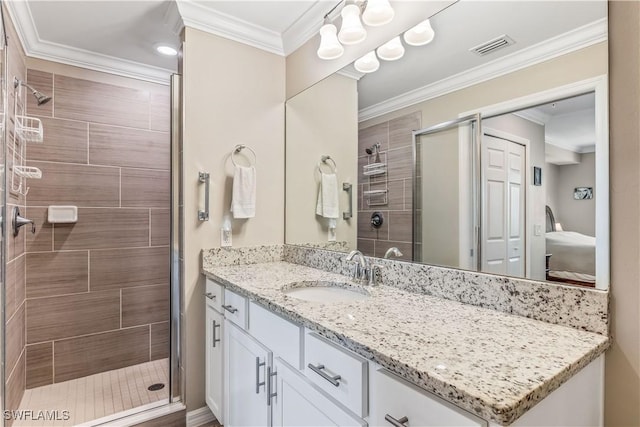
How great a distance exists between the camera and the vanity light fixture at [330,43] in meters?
1.76

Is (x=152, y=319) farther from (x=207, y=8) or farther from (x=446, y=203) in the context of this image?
(x=446, y=203)

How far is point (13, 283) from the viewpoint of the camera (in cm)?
188

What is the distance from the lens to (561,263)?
1.01 m

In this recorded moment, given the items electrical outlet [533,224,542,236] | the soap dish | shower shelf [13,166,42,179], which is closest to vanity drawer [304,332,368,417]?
electrical outlet [533,224,542,236]

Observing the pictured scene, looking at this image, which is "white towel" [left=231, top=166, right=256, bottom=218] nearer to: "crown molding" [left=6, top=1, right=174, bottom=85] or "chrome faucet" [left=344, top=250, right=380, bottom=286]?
"chrome faucet" [left=344, top=250, right=380, bottom=286]

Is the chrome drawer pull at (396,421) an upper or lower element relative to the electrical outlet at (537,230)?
lower

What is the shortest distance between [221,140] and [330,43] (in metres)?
0.83

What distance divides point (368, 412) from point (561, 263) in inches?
28.6

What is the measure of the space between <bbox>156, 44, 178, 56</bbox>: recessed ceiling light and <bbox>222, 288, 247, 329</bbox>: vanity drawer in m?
1.72

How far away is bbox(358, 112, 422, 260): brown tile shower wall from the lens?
4.99 feet

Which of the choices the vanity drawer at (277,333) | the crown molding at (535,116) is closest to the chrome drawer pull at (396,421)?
the vanity drawer at (277,333)

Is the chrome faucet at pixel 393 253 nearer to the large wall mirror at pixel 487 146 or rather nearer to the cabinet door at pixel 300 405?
the large wall mirror at pixel 487 146

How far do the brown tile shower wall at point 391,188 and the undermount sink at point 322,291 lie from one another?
23 cm

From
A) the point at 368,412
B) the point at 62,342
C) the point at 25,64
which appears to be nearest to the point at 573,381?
the point at 368,412
